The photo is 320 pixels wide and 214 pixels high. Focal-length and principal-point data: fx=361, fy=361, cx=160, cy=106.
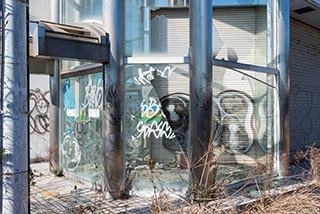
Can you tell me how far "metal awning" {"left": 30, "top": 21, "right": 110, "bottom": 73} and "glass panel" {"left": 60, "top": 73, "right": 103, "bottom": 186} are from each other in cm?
73

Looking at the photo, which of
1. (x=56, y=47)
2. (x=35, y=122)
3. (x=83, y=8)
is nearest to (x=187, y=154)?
(x=56, y=47)

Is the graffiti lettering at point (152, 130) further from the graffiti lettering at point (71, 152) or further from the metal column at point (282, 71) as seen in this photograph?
the metal column at point (282, 71)

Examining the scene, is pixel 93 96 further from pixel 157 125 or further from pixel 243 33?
pixel 243 33

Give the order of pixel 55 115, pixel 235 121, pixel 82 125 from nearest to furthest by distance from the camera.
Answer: pixel 82 125 < pixel 235 121 < pixel 55 115

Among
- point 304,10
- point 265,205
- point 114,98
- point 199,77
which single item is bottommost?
point 265,205

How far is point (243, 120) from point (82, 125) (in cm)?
328

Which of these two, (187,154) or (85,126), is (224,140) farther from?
(85,126)

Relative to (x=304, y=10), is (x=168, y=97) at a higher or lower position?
lower

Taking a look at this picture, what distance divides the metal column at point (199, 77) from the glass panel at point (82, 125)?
165 centimetres

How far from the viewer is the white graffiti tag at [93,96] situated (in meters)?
6.36

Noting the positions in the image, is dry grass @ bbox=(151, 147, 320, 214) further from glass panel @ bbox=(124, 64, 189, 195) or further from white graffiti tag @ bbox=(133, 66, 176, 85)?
white graffiti tag @ bbox=(133, 66, 176, 85)

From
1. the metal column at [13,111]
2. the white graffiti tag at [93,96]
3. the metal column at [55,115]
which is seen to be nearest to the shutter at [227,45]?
the white graffiti tag at [93,96]

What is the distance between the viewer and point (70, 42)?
548cm

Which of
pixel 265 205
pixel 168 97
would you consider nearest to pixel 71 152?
pixel 168 97
